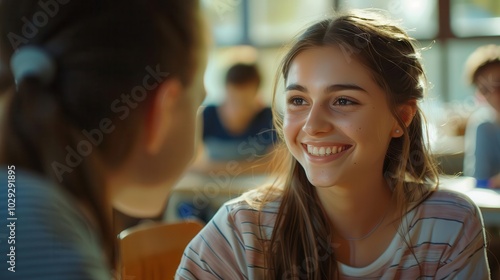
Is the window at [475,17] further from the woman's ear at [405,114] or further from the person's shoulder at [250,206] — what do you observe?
the person's shoulder at [250,206]

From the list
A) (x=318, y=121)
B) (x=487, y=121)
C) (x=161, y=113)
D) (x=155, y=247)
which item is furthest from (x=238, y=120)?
(x=161, y=113)

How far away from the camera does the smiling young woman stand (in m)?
1.10

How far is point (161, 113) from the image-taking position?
1.79 feet

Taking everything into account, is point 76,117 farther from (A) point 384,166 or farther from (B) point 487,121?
(B) point 487,121

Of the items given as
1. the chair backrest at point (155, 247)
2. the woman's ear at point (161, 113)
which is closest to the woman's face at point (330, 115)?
the chair backrest at point (155, 247)

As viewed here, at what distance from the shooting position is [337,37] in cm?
113

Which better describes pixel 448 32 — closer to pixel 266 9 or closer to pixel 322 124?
pixel 266 9

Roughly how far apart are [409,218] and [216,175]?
1633mm

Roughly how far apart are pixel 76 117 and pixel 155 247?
87 cm

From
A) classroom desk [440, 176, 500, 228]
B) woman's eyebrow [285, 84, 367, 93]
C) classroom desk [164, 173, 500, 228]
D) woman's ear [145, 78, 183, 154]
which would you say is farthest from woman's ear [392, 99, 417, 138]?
classroom desk [164, 173, 500, 228]

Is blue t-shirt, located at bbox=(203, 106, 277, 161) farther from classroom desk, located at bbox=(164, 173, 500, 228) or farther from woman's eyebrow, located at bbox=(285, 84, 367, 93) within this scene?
woman's eyebrow, located at bbox=(285, 84, 367, 93)

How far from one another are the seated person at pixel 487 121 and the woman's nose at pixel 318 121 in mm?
1839

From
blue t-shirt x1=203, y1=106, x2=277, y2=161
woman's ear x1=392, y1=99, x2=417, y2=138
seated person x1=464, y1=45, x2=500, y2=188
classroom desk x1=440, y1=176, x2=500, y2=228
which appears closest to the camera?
woman's ear x1=392, y1=99, x2=417, y2=138

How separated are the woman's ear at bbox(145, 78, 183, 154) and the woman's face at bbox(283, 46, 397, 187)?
0.56 m
